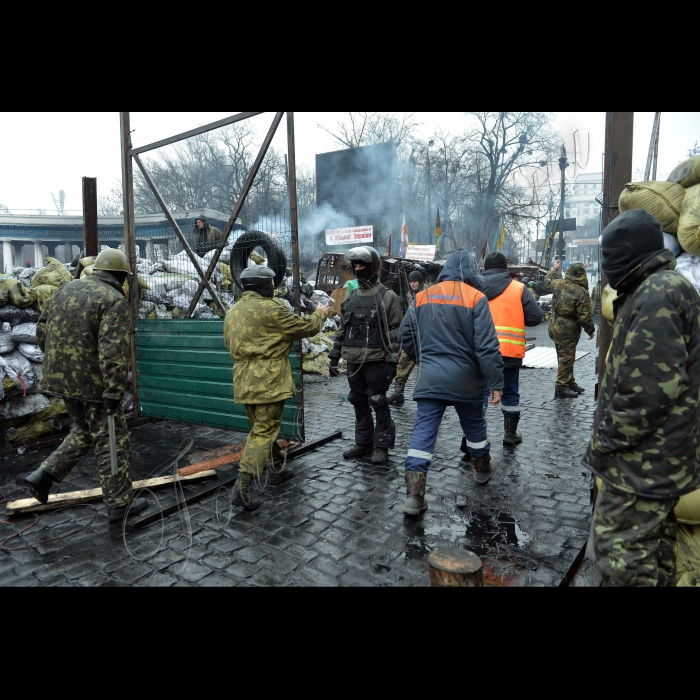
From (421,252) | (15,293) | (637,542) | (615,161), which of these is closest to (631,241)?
(637,542)

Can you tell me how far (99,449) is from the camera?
3875 millimetres

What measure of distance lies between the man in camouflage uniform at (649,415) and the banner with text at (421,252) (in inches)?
774

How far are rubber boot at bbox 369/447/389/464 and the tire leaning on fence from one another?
87.0 inches

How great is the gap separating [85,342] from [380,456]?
2972mm

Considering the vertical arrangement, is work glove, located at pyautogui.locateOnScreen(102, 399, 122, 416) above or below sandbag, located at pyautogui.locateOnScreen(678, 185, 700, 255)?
below

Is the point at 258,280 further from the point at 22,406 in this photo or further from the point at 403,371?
the point at 403,371

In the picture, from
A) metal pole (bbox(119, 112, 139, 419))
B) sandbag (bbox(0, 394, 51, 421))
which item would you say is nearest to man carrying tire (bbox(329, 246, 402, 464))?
metal pole (bbox(119, 112, 139, 419))

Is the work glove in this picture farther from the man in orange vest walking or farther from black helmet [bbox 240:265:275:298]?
the man in orange vest walking

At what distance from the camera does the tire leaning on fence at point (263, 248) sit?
5527 mm

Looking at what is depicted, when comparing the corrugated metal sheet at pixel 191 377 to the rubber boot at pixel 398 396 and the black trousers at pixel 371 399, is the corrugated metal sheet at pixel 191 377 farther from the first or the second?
the rubber boot at pixel 398 396

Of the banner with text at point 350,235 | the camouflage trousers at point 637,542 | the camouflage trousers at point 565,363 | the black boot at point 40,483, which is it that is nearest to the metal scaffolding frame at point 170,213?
the black boot at point 40,483

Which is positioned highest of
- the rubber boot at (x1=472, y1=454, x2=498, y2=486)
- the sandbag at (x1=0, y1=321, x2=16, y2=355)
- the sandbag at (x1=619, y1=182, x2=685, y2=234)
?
the sandbag at (x1=619, y1=182, x2=685, y2=234)

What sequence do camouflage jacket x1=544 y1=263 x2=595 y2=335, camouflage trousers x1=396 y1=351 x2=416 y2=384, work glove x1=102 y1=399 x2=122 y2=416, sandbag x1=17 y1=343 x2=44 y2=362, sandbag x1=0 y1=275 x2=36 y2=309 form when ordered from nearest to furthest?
work glove x1=102 y1=399 x2=122 y2=416
sandbag x1=17 y1=343 x2=44 y2=362
sandbag x1=0 y1=275 x2=36 y2=309
camouflage jacket x1=544 y1=263 x2=595 y2=335
camouflage trousers x1=396 y1=351 x2=416 y2=384

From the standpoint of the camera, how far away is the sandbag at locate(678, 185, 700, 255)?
8.23 ft
